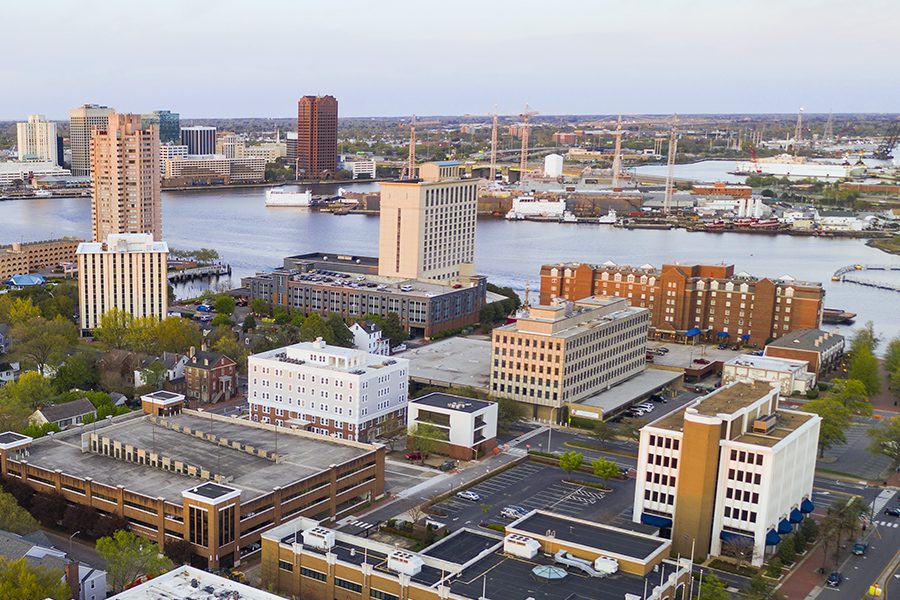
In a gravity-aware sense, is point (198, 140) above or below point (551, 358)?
above

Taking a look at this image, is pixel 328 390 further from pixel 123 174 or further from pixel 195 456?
pixel 123 174

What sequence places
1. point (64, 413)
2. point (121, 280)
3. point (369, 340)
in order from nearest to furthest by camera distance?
point (64, 413) → point (369, 340) → point (121, 280)

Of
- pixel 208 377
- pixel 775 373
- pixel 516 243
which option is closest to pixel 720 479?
pixel 775 373

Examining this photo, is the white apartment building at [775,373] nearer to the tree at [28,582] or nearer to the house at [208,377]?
the house at [208,377]

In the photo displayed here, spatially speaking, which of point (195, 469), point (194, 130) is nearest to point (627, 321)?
point (195, 469)

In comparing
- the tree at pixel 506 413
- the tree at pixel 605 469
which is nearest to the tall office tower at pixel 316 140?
the tree at pixel 506 413

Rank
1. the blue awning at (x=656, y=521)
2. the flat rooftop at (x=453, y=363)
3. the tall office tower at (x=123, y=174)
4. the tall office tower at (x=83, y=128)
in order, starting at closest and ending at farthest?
the blue awning at (x=656, y=521), the flat rooftop at (x=453, y=363), the tall office tower at (x=123, y=174), the tall office tower at (x=83, y=128)
